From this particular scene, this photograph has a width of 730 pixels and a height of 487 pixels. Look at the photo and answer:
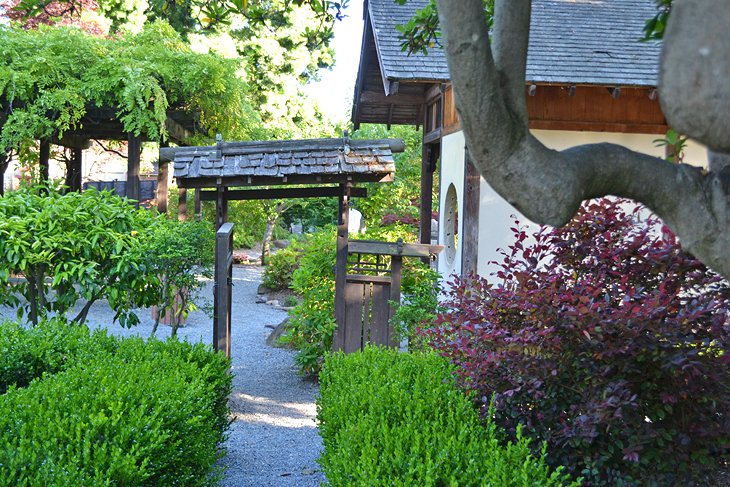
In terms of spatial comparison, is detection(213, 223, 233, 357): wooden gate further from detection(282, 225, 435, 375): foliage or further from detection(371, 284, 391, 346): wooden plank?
detection(371, 284, 391, 346): wooden plank

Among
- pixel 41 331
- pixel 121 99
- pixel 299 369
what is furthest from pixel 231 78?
pixel 41 331

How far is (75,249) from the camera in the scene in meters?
6.79

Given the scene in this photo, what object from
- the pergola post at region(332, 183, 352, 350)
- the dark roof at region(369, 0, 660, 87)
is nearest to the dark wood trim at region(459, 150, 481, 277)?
the dark roof at region(369, 0, 660, 87)

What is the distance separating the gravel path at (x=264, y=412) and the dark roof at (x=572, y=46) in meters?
3.64

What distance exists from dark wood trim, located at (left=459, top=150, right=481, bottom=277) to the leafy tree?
6.42m

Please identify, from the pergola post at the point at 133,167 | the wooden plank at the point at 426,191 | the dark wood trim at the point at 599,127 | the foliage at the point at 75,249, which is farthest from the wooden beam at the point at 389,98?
the foliage at the point at 75,249

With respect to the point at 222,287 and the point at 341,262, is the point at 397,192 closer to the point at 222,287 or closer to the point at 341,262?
the point at 341,262

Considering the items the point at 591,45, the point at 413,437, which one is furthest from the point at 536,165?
the point at 591,45

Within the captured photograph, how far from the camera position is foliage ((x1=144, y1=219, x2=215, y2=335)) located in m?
6.71

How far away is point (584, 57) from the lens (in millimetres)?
8461

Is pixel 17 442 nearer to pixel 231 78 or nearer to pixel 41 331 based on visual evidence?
pixel 41 331

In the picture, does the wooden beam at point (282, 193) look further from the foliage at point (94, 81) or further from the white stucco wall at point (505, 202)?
the foliage at point (94, 81)

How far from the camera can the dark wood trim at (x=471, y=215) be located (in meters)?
8.57

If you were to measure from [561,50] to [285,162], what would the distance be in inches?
148
